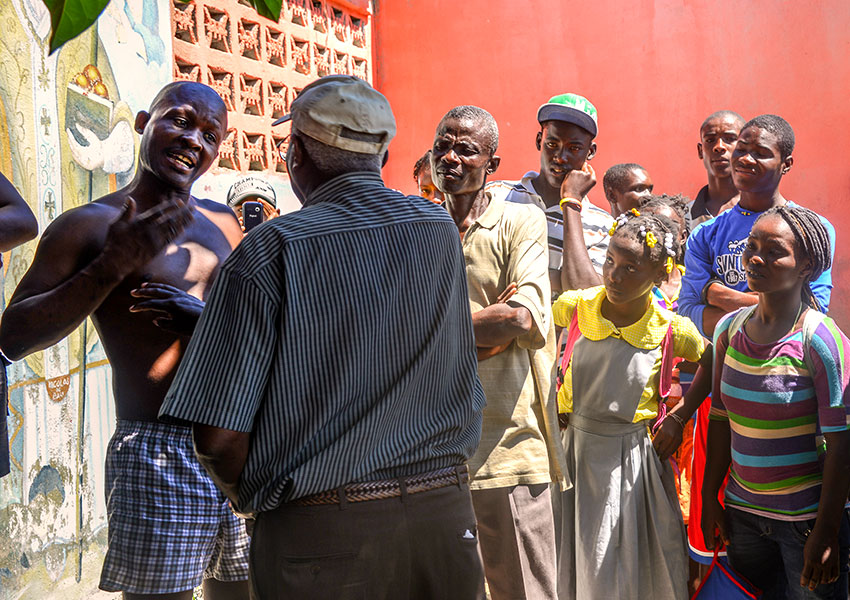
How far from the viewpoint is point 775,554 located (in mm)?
3104

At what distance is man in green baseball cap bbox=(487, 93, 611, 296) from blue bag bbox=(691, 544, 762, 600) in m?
1.40

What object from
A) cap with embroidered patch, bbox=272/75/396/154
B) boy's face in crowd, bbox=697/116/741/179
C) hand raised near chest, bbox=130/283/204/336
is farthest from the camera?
boy's face in crowd, bbox=697/116/741/179

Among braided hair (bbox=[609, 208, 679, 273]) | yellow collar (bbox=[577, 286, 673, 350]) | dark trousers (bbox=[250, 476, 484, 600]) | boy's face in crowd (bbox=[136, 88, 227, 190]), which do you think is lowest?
dark trousers (bbox=[250, 476, 484, 600])

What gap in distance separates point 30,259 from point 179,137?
1.80 meters

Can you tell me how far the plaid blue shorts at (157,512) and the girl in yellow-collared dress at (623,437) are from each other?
165cm

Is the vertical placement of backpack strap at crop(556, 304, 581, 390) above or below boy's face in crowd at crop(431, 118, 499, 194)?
below

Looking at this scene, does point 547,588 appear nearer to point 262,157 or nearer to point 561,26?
point 262,157

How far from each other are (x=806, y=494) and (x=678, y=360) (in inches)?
36.8

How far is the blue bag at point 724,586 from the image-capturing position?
3035 mm

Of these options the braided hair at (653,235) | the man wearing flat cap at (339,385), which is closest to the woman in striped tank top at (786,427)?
the braided hair at (653,235)

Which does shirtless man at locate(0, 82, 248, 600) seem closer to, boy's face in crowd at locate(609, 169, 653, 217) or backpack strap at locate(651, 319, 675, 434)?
backpack strap at locate(651, 319, 675, 434)

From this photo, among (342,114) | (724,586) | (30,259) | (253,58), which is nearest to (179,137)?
(342,114)

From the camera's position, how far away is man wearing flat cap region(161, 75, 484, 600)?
1777mm

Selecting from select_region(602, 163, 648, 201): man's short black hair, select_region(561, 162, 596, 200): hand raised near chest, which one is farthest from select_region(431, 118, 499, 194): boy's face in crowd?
select_region(602, 163, 648, 201): man's short black hair
